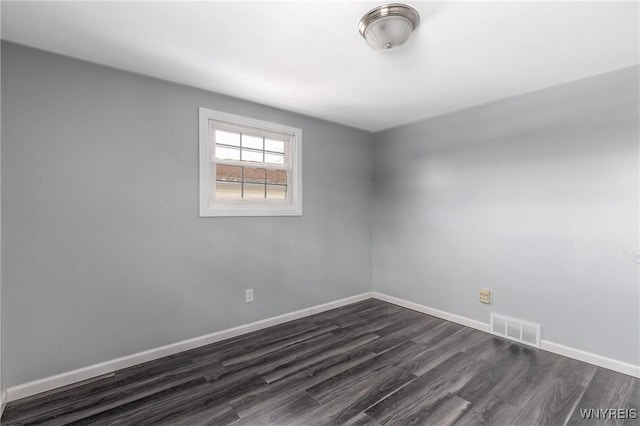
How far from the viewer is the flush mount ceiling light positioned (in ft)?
5.17

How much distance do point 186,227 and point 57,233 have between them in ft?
2.83

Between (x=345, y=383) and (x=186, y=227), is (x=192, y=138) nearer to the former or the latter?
(x=186, y=227)

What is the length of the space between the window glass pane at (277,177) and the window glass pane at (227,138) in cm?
48

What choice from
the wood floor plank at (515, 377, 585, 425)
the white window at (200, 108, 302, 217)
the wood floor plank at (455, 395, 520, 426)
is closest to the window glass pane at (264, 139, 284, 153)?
the white window at (200, 108, 302, 217)

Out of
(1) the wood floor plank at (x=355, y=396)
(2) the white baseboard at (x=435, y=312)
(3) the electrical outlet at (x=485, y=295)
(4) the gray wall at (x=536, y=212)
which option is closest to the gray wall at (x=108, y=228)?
(1) the wood floor plank at (x=355, y=396)

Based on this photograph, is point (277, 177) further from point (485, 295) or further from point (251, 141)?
point (485, 295)

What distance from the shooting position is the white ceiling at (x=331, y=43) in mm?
1632

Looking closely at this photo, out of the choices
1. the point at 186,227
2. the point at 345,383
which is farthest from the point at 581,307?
the point at 186,227

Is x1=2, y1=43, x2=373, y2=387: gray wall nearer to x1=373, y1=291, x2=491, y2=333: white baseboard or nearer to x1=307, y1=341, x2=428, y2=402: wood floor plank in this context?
x1=307, y1=341, x2=428, y2=402: wood floor plank

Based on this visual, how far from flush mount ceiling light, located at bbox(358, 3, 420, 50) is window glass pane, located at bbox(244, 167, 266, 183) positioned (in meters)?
1.75

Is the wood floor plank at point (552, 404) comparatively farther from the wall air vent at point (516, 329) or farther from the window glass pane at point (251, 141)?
the window glass pane at point (251, 141)

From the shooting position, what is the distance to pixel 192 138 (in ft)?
8.62

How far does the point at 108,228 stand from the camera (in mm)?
2229

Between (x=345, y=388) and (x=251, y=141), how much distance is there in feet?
7.99
